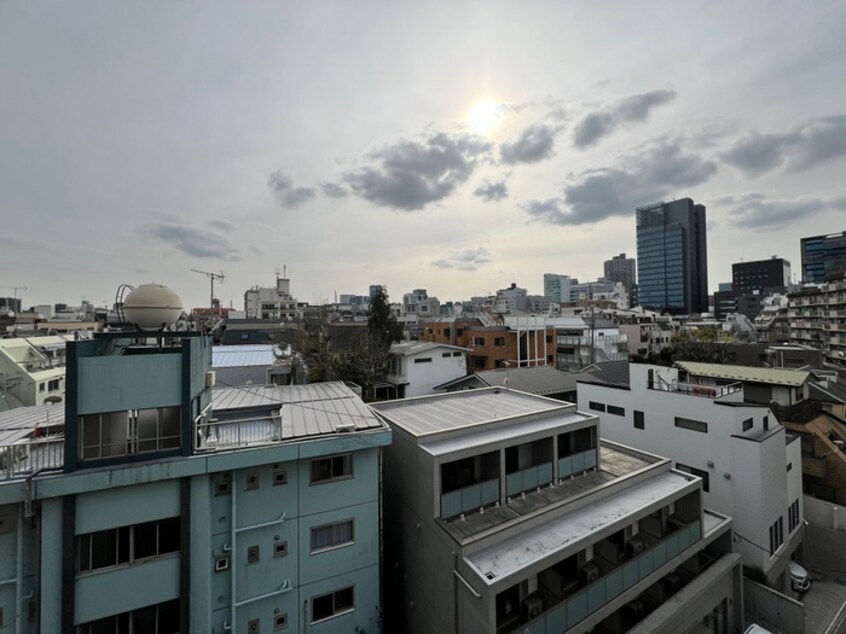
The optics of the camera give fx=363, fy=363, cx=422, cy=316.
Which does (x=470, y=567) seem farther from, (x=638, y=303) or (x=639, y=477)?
(x=638, y=303)

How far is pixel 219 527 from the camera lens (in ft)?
26.2

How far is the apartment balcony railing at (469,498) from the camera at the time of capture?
30.8 ft

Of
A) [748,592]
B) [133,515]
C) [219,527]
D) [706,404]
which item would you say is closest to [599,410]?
[706,404]

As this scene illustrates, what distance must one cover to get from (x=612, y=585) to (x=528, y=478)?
3.31 meters

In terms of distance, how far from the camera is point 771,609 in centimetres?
1348

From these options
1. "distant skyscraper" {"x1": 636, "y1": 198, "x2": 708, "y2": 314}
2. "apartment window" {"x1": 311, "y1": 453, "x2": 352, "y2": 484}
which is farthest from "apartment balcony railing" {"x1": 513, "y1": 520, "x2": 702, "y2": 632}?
"distant skyscraper" {"x1": 636, "y1": 198, "x2": 708, "y2": 314}

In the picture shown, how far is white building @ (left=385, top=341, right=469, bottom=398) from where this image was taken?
3083 centimetres

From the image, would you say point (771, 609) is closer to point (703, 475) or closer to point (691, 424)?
point (703, 475)

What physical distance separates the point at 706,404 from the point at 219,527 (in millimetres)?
18558

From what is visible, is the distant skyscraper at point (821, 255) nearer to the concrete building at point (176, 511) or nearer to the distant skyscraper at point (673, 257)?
the distant skyscraper at point (673, 257)

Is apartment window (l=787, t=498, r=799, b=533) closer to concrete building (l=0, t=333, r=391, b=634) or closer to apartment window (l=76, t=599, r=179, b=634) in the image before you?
concrete building (l=0, t=333, r=391, b=634)

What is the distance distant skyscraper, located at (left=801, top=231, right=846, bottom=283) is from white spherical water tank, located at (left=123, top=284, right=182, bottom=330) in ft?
498

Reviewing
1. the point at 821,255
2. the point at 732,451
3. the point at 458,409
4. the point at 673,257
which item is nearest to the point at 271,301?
the point at 458,409

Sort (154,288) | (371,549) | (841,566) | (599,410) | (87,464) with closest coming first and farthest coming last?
(87,464) → (154,288) → (371,549) → (841,566) → (599,410)
